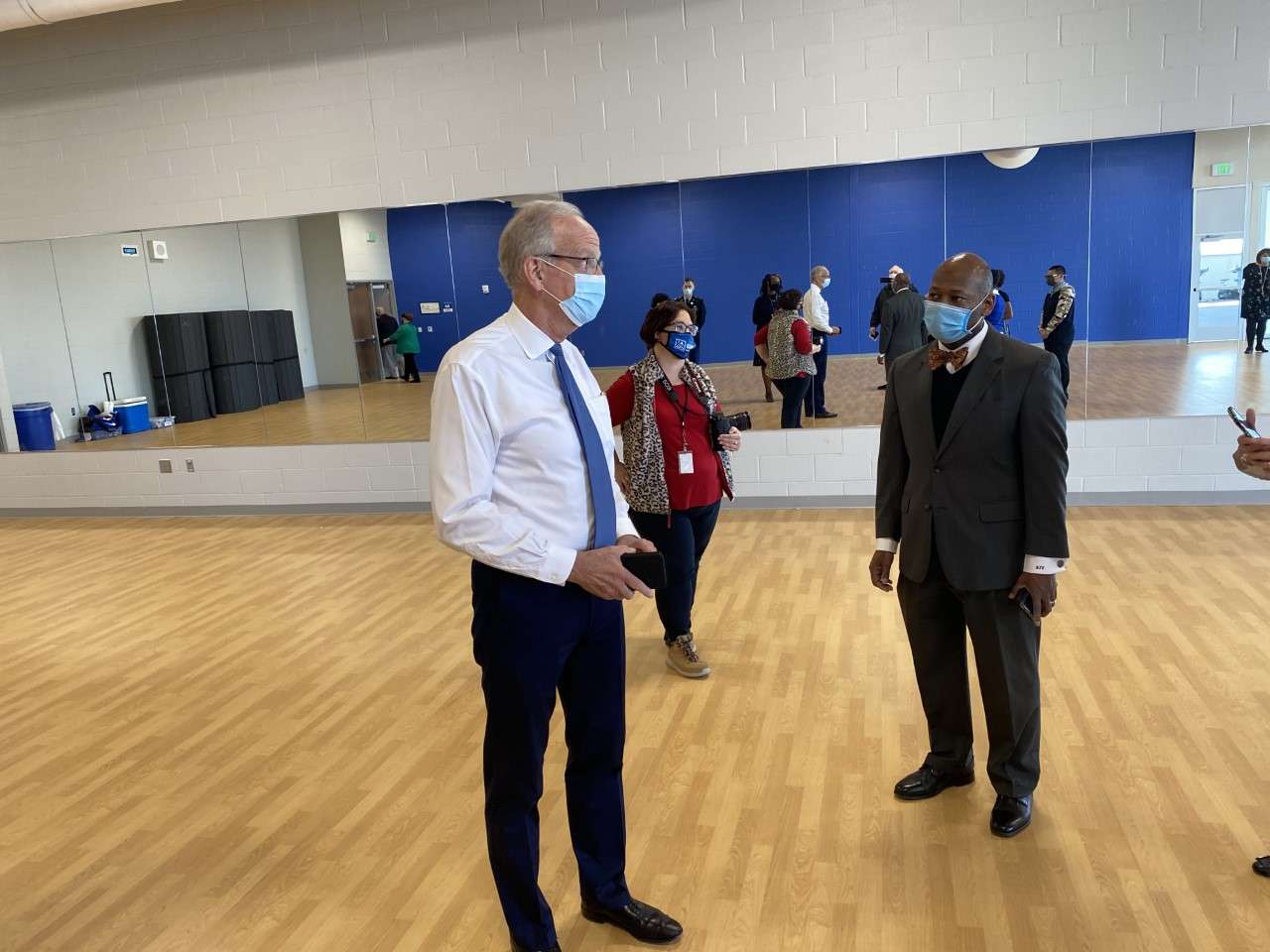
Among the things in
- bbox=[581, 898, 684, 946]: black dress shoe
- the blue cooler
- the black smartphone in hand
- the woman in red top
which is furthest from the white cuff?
the blue cooler

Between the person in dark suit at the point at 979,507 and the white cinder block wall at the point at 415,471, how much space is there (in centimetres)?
416

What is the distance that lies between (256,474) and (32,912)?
580 cm

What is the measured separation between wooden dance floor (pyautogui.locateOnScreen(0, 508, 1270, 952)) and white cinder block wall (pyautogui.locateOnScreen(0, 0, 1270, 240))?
3094mm

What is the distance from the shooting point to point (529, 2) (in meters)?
6.80

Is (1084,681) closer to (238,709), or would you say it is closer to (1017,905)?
(1017,905)

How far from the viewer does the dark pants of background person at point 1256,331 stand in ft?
19.9

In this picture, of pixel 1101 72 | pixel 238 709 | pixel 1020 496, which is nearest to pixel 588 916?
pixel 1020 496

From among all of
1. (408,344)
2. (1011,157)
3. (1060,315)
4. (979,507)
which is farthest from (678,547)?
(408,344)

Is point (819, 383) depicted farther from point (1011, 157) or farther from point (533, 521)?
point (533, 521)

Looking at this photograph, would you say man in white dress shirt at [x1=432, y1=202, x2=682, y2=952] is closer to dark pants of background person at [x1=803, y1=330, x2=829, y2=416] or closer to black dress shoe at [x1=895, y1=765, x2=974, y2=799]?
black dress shoe at [x1=895, y1=765, x2=974, y2=799]

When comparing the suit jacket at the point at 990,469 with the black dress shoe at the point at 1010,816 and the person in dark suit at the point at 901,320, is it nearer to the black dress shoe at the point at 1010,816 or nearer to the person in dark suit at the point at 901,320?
the black dress shoe at the point at 1010,816

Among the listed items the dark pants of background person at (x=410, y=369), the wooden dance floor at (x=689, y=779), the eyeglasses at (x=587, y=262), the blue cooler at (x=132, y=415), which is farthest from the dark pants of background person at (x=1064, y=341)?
the blue cooler at (x=132, y=415)

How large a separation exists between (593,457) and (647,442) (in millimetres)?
1753

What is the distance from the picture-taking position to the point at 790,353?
686 centimetres
